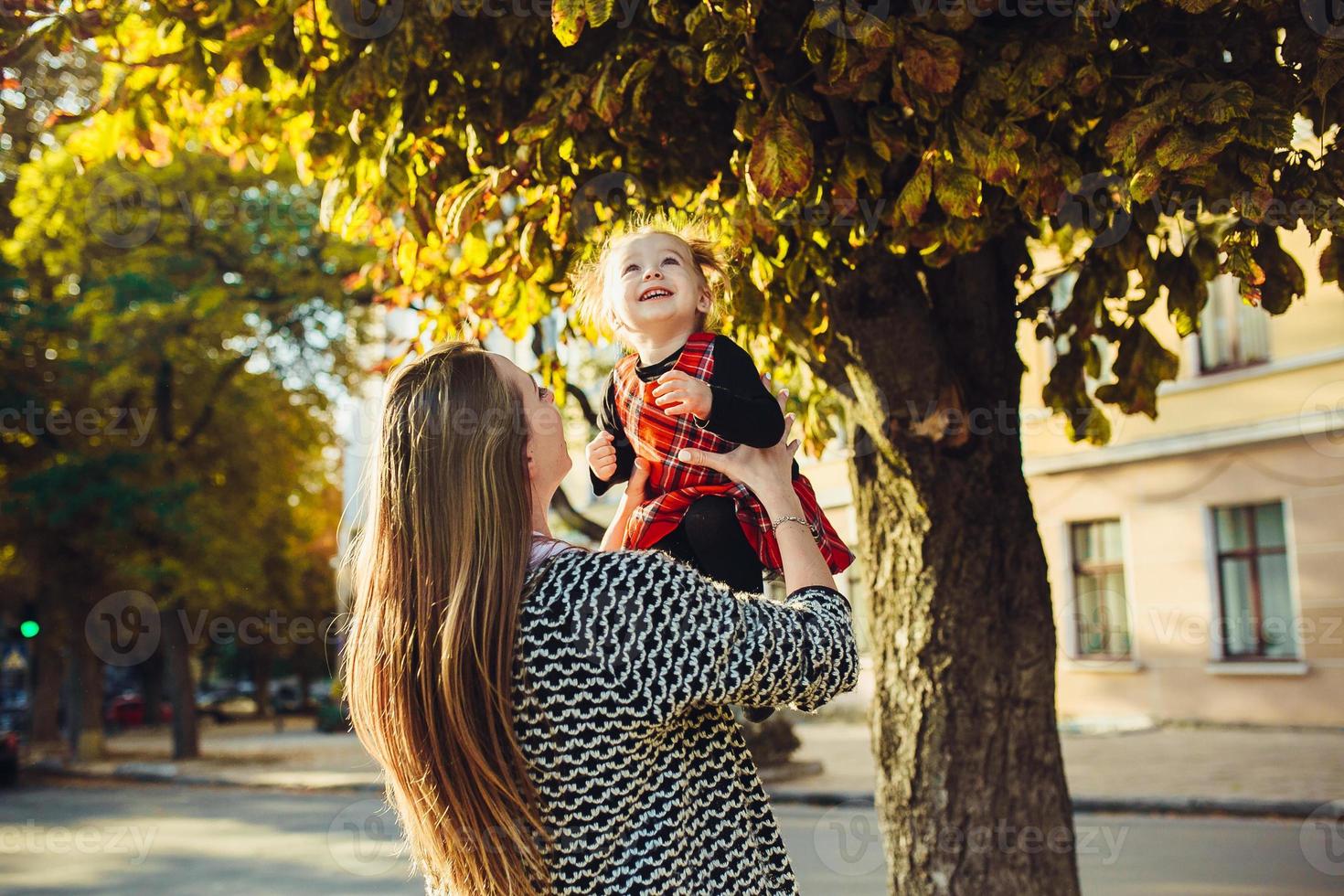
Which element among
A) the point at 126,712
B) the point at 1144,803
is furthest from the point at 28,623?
the point at 126,712

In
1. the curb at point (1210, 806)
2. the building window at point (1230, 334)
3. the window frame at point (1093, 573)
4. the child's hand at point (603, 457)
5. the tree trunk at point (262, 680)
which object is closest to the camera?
the child's hand at point (603, 457)

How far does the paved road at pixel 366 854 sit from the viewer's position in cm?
906

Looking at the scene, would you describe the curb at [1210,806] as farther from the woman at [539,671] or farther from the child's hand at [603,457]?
the woman at [539,671]

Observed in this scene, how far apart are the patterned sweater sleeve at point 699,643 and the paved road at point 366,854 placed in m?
6.38

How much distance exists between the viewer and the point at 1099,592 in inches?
765

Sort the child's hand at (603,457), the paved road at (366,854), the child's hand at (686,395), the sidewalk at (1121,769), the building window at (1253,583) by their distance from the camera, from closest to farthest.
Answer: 1. the child's hand at (686,395)
2. the child's hand at (603,457)
3. the paved road at (366,854)
4. the sidewalk at (1121,769)
5. the building window at (1253,583)

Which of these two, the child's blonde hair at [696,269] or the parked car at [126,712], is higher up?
the child's blonde hair at [696,269]

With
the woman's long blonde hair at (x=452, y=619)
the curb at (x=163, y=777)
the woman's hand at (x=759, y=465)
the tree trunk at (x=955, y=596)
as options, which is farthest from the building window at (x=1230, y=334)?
the woman's long blonde hair at (x=452, y=619)

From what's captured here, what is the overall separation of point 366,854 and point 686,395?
10.9 m

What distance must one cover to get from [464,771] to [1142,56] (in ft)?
9.41

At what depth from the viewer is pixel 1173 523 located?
1820 cm

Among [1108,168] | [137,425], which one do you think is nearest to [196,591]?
[137,425]

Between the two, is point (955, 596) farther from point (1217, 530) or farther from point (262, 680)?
point (262, 680)

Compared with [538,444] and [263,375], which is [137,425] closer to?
[263,375]
